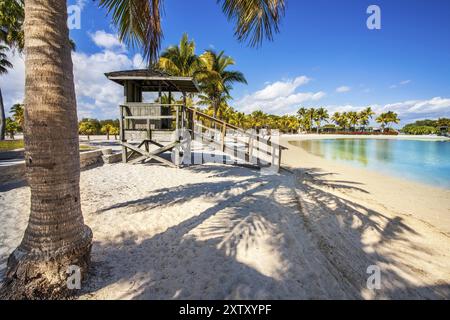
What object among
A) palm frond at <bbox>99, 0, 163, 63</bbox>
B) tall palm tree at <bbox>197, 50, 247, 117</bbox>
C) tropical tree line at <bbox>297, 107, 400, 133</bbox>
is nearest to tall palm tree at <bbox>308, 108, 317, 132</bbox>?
tropical tree line at <bbox>297, 107, 400, 133</bbox>

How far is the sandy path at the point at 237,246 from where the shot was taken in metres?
2.95

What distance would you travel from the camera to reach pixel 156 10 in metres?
4.25

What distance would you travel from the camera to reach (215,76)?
80.0 ft

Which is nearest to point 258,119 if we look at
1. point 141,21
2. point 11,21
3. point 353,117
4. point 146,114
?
point 353,117

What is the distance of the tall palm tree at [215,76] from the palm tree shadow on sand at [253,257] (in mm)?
20848

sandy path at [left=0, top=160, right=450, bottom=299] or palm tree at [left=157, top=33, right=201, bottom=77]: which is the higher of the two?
palm tree at [left=157, top=33, right=201, bottom=77]

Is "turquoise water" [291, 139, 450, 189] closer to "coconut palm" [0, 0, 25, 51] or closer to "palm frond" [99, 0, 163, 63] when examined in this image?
"palm frond" [99, 0, 163, 63]

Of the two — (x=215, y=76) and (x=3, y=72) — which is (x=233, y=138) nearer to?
(x=215, y=76)

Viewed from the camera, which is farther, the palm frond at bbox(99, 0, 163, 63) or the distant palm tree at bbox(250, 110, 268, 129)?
the distant palm tree at bbox(250, 110, 268, 129)

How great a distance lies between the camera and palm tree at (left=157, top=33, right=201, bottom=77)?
23562 mm

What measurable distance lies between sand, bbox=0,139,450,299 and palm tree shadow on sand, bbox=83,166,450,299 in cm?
2
